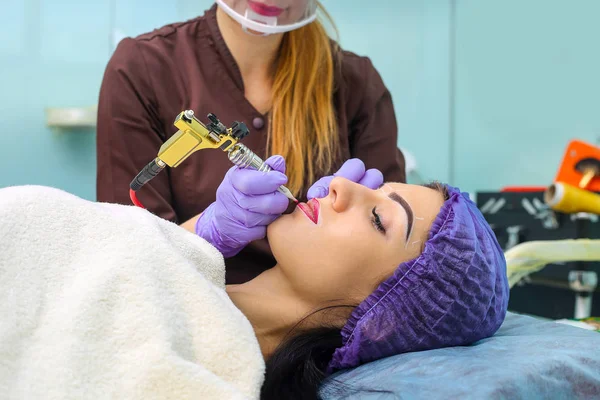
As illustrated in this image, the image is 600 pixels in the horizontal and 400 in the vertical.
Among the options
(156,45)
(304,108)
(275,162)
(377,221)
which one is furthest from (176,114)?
(377,221)

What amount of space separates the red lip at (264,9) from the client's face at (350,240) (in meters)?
0.57

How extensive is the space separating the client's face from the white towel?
187mm

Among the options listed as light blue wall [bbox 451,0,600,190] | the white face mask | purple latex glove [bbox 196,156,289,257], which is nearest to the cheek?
purple latex glove [bbox 196,156,289,257]

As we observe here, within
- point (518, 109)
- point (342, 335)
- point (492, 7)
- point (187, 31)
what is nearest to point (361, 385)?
point (342, 335)

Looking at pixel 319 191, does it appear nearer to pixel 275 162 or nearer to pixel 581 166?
pixel 275 162

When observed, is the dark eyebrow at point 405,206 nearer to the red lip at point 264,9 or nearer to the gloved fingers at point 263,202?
the gloved fingers at point 263,202

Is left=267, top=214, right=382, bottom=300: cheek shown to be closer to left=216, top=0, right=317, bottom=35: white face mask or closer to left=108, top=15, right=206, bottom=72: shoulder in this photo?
left=216, top=0, right=317, bottom=35: white face mask

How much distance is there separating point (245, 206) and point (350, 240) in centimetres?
23

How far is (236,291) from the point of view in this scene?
3.92 ft

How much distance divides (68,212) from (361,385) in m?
0.56

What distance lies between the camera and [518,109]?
3.62m

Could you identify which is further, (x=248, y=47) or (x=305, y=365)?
(x=248, y=47)

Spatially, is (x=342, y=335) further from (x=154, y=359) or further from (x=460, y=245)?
(x=154, y=359)

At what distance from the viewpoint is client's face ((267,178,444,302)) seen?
106cm
